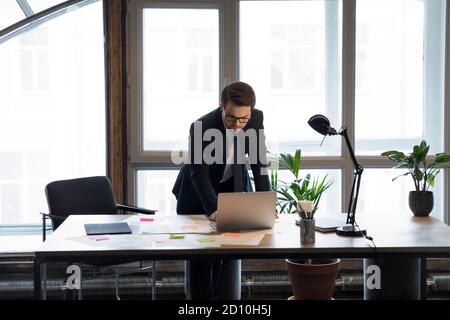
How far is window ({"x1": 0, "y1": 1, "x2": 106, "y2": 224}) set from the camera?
197 inches

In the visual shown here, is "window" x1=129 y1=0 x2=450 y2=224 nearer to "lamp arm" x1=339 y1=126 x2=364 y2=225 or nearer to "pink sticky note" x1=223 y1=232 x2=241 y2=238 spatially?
"lamp arm" x1=339 y1=126 x2=364 y2=225

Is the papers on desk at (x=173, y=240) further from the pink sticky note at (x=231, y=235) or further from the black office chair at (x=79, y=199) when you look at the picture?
the black office chair at (x=79, y=199)

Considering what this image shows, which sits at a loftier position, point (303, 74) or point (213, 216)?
point (303, 74)

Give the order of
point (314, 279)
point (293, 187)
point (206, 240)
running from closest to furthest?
point (206, 240), point (314, 279), point (293, 187)

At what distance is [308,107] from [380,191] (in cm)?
93

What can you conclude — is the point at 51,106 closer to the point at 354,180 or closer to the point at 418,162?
the point at 354,180

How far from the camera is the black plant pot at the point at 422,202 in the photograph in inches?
144

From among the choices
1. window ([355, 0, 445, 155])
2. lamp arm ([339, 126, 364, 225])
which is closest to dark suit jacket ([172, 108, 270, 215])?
lamp arm ([339, 126, 364, 225])

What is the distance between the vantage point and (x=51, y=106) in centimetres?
504

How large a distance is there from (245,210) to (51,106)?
2.55 meters

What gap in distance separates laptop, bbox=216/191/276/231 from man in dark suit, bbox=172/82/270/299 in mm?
183

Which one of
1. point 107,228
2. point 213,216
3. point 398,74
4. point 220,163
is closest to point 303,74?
point 398,74
